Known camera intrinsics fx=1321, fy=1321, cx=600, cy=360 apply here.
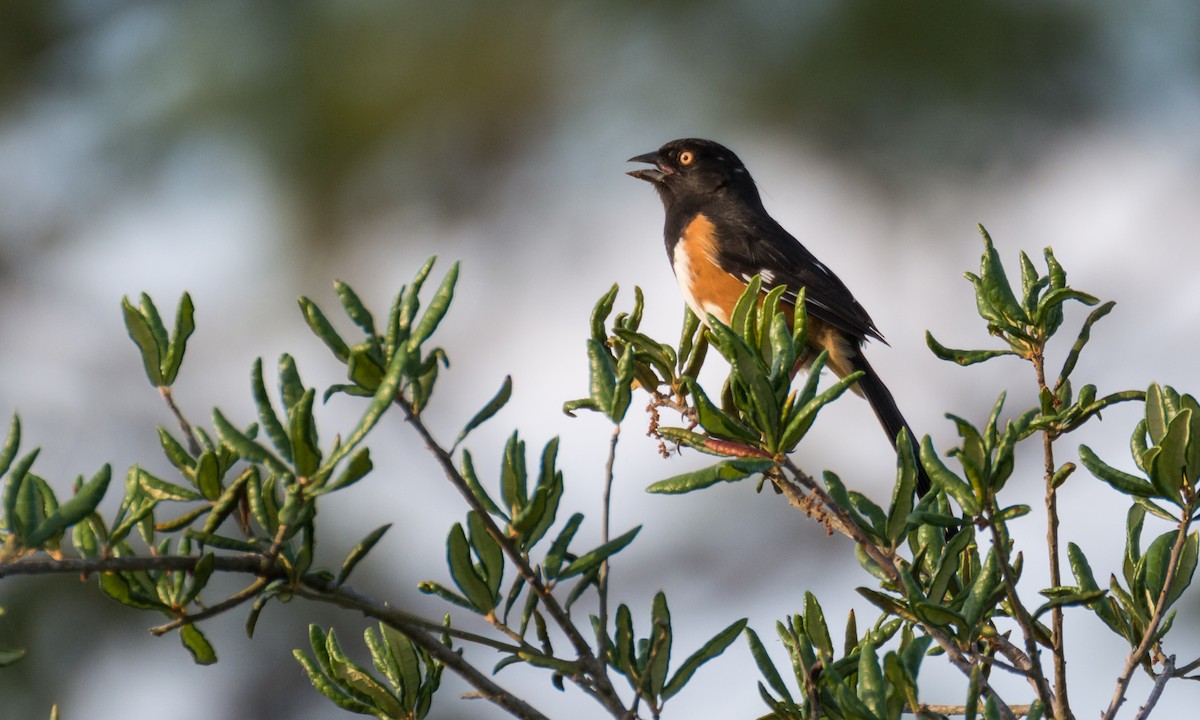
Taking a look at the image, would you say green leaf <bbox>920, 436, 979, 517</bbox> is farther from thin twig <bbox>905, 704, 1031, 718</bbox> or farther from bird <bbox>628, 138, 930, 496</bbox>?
bird <bbox>628, 138, 930, 496</bbox>

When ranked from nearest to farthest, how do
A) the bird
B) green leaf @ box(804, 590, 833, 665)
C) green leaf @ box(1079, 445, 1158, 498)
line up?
1. green leaf @ box(1079, 445, 1158, 498)
2. green leaf @ box(804, 590, 833, 665)
3. the bird

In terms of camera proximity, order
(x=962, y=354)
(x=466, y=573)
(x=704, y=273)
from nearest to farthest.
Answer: (x=466, y=573)
(x=962, y=354)
(x=704, y=273)

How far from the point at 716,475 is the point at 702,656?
0.16 metres

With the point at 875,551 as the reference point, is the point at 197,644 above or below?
below

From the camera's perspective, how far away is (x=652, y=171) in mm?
4492

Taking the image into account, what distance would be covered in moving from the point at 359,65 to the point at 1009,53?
114 inches

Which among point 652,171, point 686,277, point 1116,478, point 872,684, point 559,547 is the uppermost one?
point 652,171

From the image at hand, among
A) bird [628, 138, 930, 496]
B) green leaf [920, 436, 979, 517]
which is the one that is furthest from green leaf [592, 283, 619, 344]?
bird [628, 138, 930, 496]

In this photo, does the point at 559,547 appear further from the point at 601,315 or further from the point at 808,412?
the point at 601,315

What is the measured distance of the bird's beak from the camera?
4.41 meters

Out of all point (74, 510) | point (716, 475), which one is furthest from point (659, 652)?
point (74, 510)

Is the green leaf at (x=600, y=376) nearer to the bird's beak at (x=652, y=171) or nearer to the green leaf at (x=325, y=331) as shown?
the green leaf at (x=325, y=331)

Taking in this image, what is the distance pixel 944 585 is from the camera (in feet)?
3.92

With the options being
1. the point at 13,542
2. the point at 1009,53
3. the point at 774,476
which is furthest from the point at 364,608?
the point at 1009,53
